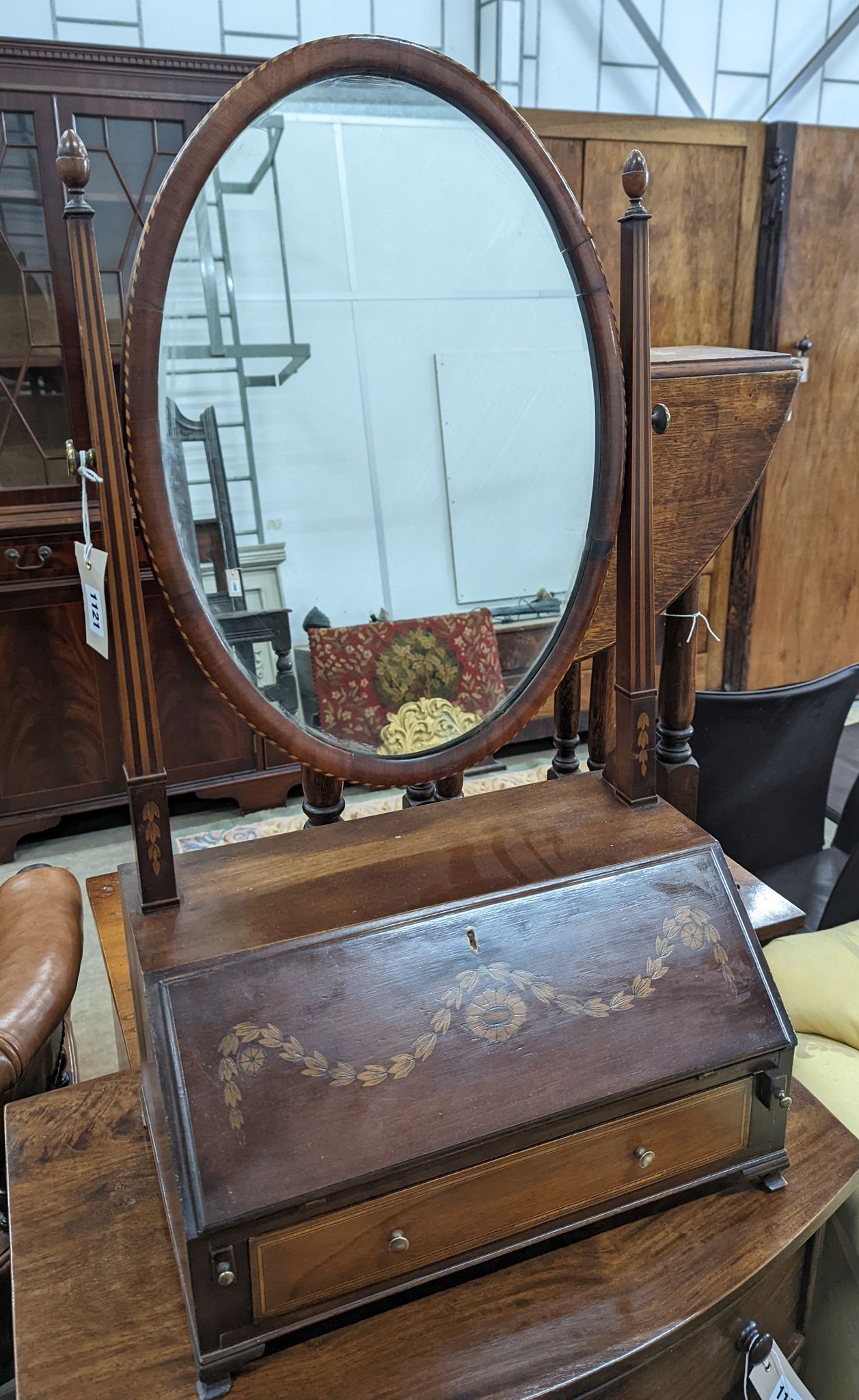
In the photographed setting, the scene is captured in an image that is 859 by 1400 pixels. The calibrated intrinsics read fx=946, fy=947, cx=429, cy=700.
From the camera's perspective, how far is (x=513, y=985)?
753 millimetres

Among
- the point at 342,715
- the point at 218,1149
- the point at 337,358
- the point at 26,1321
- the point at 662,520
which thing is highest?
the point at 337,358

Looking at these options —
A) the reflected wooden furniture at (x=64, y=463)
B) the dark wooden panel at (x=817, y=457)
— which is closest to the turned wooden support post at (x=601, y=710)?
the reflected wooden furniture at (x=64, y=463)

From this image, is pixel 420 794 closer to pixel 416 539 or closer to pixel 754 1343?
pixel 416 539

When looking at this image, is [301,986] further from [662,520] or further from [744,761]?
[744,761]

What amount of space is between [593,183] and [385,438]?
2399mm

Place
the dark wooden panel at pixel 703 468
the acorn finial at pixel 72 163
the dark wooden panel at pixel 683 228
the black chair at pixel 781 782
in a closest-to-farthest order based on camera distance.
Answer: the acorn finial at pixel 72 163 < the dark wooden panel at pixel 703 468 < the black chair at pixel 781 782 < the dark wooden panel at pixel 683 228

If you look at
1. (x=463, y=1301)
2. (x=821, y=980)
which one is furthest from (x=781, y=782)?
(x=463, y=1301)

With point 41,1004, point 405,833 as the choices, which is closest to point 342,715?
point 405,833

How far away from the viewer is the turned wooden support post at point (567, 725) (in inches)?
47.3

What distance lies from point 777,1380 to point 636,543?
745 millimetres

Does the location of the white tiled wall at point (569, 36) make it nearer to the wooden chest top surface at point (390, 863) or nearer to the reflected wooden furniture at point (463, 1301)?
the wooden chest top surface at point (390, 863)

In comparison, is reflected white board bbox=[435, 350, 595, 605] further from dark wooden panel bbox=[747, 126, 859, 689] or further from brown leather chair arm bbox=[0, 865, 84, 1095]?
dark wooden panel bbox=[747, 126, 859, 689]

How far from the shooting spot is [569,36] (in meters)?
2.83

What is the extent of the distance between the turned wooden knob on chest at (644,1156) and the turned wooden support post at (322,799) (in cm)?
43
